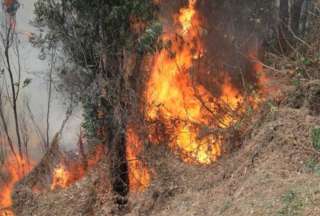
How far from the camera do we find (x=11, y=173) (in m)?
21.1

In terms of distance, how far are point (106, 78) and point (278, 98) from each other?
17.7ft

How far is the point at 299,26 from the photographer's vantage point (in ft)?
59.2

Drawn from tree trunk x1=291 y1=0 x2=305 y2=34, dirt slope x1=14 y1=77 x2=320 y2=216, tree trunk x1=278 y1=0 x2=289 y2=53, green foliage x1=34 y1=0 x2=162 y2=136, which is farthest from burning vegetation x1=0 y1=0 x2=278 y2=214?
tree trunk x1=291 y1=0 x2=305 y2=34

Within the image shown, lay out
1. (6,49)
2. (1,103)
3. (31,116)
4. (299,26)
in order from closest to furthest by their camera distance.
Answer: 1. (299,26)
2. (6,49)
3. (1,103)
4. (31,116)

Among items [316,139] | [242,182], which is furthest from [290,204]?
[242,182]

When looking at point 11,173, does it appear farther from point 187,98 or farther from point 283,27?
point 283,27

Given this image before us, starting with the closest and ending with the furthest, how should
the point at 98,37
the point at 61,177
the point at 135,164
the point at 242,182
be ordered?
the point at 242,182 < the point at 98,37 < the point at 135,164 < the point at 61,177

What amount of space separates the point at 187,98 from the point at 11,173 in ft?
27.7

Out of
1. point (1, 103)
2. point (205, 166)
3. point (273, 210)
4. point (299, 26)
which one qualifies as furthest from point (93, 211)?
point (1, 103)

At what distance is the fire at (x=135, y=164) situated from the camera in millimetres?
16312

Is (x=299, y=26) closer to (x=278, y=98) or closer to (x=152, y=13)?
(x=278, y=98)

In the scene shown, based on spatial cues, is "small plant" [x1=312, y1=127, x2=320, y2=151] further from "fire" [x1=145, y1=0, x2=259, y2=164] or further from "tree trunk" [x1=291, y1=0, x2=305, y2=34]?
"tree trunk" [x1=291, y1=0, x2=305, y2=34]

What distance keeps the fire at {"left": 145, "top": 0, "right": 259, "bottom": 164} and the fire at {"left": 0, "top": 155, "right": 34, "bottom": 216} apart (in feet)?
21.2

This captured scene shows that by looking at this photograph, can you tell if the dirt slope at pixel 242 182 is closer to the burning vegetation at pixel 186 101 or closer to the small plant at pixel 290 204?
the small plant at pixel 290 204
